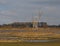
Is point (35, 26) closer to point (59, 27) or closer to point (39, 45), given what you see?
point (59, 27)

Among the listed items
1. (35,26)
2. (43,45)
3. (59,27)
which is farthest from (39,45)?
(59,27)

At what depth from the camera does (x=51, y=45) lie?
134ft

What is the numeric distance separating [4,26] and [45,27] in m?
20.8

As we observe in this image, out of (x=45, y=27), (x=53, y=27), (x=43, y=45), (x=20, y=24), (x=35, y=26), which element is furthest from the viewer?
(x=53, y=27)

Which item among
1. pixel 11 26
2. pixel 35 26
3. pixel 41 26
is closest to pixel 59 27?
pixel 41 26

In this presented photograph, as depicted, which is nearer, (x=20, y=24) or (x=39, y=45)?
(x=39, y=45)

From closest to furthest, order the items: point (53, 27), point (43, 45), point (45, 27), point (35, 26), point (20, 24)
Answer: point (43, 45) → point (35, 26) → point (45, 27) → point (20, 24) → point (53, 27)

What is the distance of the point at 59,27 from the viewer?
505 ft

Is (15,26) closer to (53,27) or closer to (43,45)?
(53,27)

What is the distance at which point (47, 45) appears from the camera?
1613 inches

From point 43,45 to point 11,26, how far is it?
A: 102431 millimetres

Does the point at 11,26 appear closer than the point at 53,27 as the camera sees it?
Yes

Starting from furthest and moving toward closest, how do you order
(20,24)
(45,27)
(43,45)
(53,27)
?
(53,27), (20,24), (45,27), (43,45)

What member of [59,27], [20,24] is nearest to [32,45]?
[20,24]
